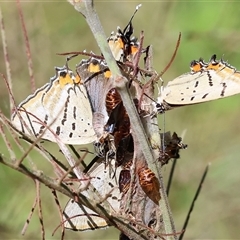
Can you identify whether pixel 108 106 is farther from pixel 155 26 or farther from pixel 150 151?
pixel 155 26

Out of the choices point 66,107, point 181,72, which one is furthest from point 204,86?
point 181,72

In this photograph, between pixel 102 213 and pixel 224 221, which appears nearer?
pixel 102 213

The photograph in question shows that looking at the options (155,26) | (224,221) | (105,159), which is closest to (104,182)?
(105,159)

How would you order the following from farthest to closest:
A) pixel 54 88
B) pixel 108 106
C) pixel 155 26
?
pixel 155 26 < pixel 54 88 < pixel 108 106


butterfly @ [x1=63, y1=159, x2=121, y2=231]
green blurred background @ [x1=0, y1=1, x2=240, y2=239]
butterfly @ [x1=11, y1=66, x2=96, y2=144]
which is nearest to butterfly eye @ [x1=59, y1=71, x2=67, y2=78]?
butterfly @ [x1=11, y1=66, x2=96, y2=144]

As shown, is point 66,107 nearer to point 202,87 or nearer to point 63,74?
point 63,74
